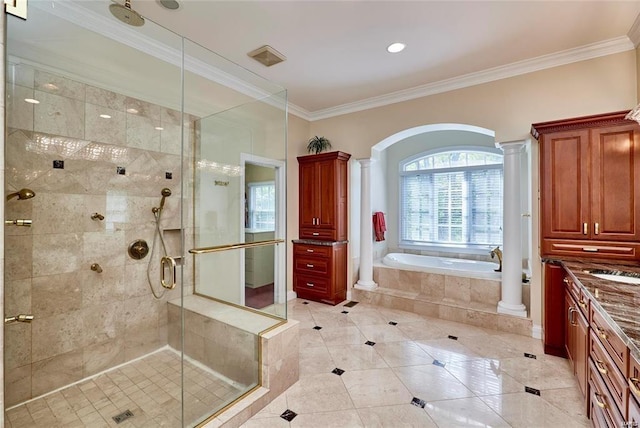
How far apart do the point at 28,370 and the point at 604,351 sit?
11.8ft

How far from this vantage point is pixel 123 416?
1.90 meters

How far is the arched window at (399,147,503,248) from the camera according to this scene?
488 centimetres

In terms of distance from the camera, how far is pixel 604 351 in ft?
4.66

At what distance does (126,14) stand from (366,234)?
354 cm

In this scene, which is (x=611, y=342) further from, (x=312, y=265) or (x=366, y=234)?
(x=312, y=265)

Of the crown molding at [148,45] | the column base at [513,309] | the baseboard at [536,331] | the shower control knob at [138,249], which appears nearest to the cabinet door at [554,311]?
the baseboard at [536,331]

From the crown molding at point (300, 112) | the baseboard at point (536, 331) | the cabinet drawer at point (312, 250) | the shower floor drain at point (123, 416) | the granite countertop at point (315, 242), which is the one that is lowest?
the shower floor drain at point (123, 416)

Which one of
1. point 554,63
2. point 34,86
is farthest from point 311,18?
point 554,63

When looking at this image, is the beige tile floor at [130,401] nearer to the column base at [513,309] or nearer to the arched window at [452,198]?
the column base at [513,309]

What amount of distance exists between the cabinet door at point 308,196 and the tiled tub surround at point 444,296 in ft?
4.13

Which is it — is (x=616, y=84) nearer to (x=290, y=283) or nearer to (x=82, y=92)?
(x=290, y=283)

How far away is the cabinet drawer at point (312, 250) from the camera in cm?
409

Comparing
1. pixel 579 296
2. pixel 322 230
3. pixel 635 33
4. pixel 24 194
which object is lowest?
pixel 579 296

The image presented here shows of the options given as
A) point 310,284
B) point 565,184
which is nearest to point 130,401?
point 310,284
